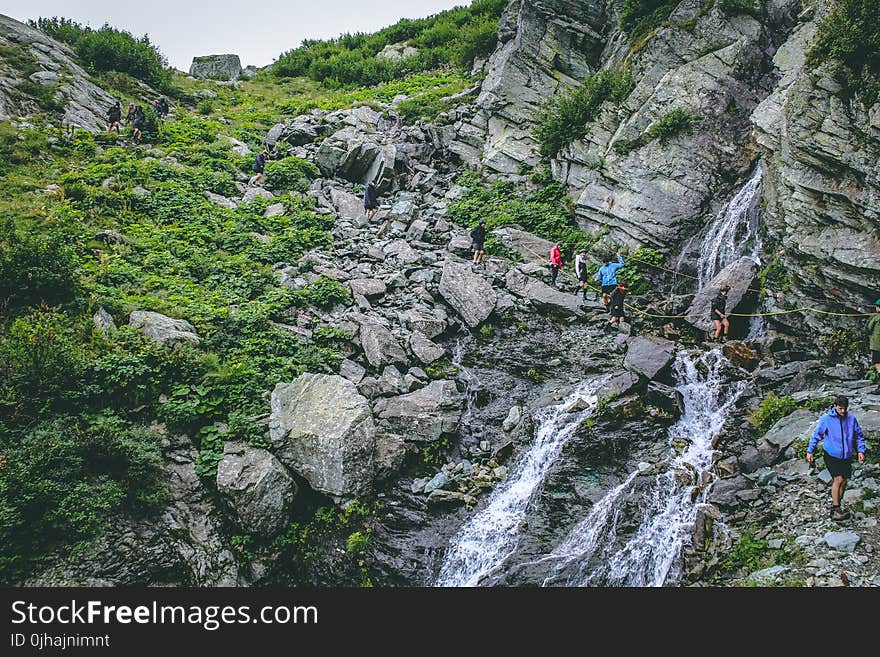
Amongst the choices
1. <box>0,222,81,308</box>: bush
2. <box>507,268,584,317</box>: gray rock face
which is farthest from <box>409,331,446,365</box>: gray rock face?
<box>0,222,81,308</box>: bush

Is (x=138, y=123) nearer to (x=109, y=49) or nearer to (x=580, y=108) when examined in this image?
(x=109, y=49)

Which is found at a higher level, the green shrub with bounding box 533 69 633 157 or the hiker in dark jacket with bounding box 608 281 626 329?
the green shrub with bounding box 533 69 633 157

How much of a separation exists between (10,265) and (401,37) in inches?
1646

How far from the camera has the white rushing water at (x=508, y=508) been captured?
32.1 ft

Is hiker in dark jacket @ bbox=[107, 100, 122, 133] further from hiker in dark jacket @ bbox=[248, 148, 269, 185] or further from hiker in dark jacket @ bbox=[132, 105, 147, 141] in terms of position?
hiker in dark jacket @ bbox=[248, 148, 269, 185]

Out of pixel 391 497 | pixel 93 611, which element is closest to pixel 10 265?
pixel 93 611

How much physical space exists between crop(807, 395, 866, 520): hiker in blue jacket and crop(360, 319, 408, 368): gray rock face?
9483mm

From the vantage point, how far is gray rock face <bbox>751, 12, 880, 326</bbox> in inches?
431

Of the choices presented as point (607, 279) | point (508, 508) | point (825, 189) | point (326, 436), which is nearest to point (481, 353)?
point (607, 279)

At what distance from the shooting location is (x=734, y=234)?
15.4 m

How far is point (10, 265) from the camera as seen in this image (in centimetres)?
1100

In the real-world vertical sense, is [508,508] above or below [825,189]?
below

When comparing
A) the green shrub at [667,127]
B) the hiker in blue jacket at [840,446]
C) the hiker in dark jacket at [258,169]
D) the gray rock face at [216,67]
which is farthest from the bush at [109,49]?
the hiker in blue jacket at [840,446]

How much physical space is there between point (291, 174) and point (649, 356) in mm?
18841
